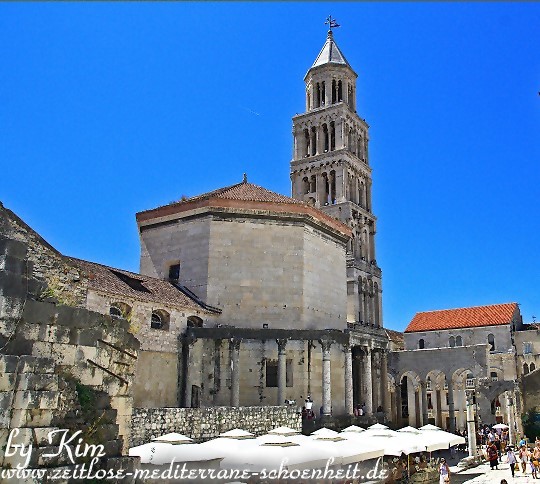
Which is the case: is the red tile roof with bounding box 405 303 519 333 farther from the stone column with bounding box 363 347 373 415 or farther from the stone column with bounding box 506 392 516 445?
the stone column with bounding box 363 347 373 415

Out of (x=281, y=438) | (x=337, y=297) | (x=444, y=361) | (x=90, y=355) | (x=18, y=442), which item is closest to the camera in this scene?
(x=18, y=442)

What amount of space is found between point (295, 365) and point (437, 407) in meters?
20.3

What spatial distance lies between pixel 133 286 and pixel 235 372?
21.1 ft

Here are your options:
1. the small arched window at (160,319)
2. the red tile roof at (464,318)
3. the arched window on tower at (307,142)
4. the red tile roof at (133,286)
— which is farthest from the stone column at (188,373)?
the red tile roof at (464,318)

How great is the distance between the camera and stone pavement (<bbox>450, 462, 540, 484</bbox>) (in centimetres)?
2270

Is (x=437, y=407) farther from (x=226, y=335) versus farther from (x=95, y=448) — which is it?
(x=95, y=448)

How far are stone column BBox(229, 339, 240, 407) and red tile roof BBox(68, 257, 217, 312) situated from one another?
8.51ft

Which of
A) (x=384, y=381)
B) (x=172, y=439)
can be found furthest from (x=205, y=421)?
(x=384, y=381)

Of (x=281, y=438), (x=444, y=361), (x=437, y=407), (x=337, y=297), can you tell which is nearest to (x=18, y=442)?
(x=281, y=438)

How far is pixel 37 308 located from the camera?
8.93 metres

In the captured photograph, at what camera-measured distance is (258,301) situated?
99.7 ft

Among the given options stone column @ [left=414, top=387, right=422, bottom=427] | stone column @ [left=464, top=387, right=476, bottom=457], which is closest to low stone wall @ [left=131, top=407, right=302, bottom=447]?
stone column @ [left=464, top=387, right=476, bottom=457]

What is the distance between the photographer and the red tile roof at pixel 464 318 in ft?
217

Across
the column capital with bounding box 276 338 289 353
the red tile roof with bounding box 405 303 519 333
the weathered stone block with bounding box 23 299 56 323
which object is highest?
the red tile roof with bounding box 405 303 519 333
